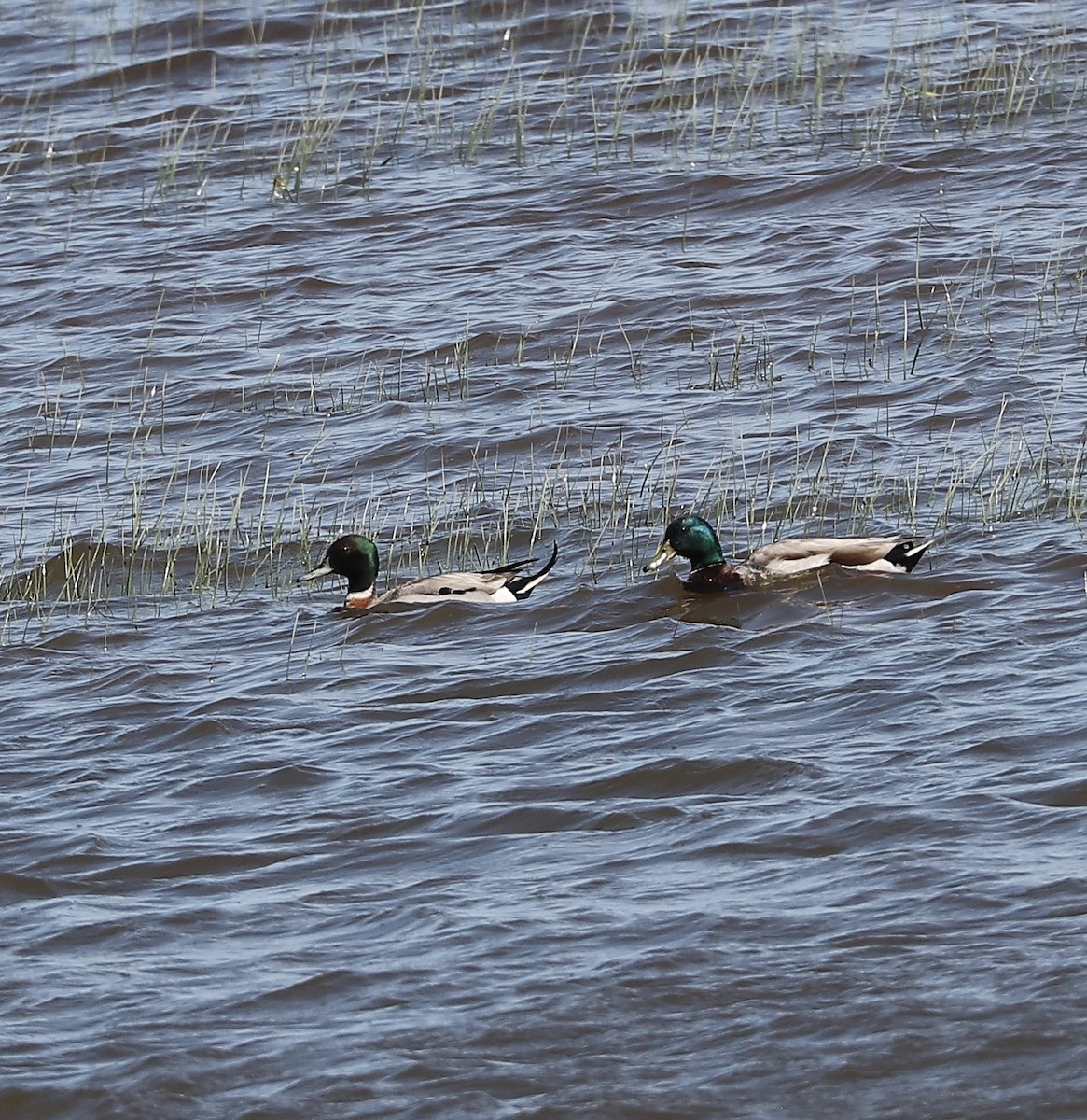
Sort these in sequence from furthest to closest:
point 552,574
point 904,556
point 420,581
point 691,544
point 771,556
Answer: point 552,574 < point 420,581 < point 691,544 < point 771,556 < point 904,556

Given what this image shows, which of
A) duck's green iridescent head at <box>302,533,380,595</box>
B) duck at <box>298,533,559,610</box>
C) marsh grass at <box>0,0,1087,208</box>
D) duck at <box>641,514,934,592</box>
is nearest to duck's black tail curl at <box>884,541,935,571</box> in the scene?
duck at <box>641,514,934,592</box>

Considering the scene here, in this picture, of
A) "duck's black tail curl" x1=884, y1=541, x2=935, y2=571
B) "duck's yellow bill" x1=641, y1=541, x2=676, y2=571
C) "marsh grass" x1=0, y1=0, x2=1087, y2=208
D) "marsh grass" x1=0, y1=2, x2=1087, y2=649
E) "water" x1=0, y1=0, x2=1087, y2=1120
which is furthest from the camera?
"marsh grass" x1=0, y1=0, x2=1087, y2=208

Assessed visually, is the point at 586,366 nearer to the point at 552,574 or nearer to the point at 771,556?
the point at 552,574

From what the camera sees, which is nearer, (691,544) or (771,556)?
(771,556)

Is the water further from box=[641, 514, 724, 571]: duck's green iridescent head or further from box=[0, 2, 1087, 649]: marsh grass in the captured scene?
box=[641, 514, 724, 571]: duck's green iridescent head

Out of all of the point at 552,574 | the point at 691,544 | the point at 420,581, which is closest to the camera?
the point at 691,544

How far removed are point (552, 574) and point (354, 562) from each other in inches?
36.9

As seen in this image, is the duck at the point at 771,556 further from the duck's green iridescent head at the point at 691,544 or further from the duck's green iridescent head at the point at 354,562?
the duck's green iridescent head at the point at 354,562

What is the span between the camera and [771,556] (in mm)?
9938

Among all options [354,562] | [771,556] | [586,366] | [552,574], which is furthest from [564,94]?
[771,556]

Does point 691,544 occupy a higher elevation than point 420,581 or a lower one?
higher

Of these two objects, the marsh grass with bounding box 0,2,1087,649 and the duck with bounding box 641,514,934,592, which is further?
the marsh grass with bounding box 0,2,1087,649

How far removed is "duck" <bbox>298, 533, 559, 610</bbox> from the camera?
33.0 feet

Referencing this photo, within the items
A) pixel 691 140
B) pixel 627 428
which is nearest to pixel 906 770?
pixel 627 428
